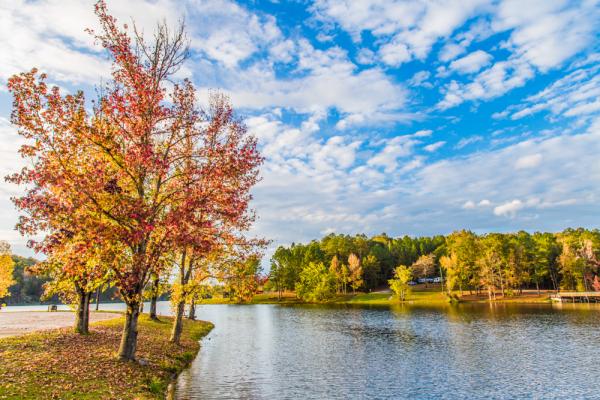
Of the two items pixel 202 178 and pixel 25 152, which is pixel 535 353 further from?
pixel 25 152

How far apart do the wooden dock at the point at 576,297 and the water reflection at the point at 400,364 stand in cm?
6100

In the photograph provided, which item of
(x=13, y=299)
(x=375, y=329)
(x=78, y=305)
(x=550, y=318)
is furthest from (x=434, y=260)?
(x=13, y=299)

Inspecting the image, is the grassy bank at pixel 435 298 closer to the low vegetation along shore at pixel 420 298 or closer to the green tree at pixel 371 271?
the low vegetation along shore at pixel 420 298

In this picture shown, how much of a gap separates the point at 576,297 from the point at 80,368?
126 m

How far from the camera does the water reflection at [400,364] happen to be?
23.4 metres

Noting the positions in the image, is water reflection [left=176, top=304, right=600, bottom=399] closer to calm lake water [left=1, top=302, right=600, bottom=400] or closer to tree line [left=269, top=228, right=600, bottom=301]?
calm lake water [left=1, top=302, right=600, bottom=400]

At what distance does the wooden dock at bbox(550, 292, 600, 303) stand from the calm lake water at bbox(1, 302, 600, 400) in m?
60.8

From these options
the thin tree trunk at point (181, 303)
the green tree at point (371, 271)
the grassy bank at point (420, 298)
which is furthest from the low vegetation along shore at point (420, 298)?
the thin tree trunk at point (181, 303)

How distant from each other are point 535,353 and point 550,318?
3513cm

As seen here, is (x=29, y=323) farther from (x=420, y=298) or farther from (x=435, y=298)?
(x=435, y=298)

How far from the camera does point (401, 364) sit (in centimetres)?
3125

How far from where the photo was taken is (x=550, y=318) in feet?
206

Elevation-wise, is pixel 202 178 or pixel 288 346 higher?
pixel 202 178

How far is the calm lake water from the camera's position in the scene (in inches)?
920
